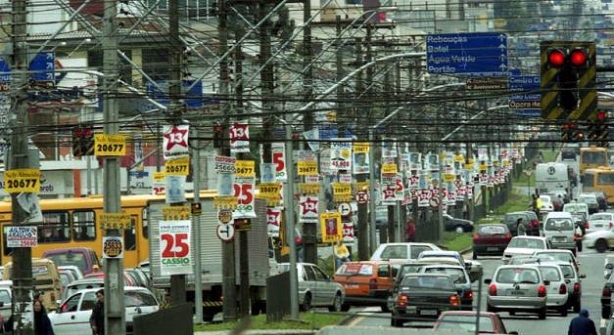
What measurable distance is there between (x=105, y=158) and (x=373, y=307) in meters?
19.7

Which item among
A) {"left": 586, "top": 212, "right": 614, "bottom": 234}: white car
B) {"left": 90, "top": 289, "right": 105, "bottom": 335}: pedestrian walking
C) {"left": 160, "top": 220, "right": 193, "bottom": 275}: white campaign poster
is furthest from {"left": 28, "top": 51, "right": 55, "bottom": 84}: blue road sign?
{"left": 586, "top": 212, "right": 614, "bottom": 234}: white car

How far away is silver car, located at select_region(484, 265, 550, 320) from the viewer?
4156cm

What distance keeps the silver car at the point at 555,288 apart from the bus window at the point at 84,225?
18703 millimetres

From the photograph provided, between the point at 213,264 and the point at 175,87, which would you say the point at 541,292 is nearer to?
the point at 213,264

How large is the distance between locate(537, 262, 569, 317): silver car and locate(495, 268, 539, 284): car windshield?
4.08ft

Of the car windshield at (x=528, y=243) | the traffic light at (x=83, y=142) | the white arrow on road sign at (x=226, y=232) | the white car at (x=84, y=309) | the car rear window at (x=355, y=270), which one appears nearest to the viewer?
the white car at (x=84, y=309)

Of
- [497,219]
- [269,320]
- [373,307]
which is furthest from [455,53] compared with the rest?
[497,219]

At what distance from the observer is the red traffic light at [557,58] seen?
82.3 feet

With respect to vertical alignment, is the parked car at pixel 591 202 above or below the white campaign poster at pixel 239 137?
below

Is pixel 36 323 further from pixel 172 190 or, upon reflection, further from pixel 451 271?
pixel 451 271

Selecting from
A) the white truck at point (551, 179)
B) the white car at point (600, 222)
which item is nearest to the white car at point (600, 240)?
the white car at point (600, 222)

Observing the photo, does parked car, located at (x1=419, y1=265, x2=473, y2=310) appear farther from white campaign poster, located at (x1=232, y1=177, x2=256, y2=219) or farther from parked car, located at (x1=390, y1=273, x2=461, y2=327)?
white campaign poster, located at (x1=232, y1=177, x2=256, y2=219)

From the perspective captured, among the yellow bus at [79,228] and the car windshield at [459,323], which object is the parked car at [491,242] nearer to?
the yellow bus at [79,228]

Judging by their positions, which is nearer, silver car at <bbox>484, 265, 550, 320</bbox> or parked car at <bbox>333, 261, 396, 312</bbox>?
silver car at <bbox>484, 265, 550, 320</bbox>
